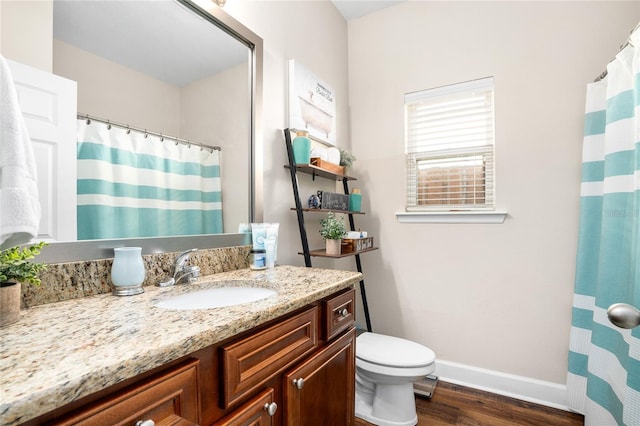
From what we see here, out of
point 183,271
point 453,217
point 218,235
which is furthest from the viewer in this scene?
point 453,217

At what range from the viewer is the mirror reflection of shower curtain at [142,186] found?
952 mm

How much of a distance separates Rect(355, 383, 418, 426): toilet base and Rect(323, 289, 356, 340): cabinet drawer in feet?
2.26

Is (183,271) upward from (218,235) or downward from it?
downward

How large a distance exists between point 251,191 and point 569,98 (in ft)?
6.14

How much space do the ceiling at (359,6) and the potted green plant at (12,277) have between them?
2396mm

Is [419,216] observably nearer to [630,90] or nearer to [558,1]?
[630,90]

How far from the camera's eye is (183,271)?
1.14 metres

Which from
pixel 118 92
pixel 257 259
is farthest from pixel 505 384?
pixel 118 92

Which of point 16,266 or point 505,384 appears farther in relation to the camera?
point 505,384

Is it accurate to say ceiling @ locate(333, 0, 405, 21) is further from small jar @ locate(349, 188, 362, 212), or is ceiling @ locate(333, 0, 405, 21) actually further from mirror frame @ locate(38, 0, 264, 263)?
small jar @ locate(349, 188, 362, 212)

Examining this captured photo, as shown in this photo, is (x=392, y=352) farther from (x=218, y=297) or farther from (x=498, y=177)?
(x=498, y=177)

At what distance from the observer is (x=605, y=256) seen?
4.84 ft

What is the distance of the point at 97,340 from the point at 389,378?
4.58 feet

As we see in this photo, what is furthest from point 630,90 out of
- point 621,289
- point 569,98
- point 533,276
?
point 533,276
